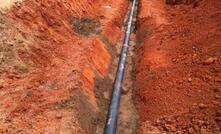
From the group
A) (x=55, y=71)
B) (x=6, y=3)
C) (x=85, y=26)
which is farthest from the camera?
(x=85, y=26)

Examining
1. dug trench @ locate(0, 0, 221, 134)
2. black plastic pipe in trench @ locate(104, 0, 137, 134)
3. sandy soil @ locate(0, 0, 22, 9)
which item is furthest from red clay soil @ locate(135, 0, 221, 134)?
sandy soil @ locate(0, 0, 22, 9)

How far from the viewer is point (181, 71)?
29.4 feet

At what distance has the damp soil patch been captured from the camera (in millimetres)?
11905

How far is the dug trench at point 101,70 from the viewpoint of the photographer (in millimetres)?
7363

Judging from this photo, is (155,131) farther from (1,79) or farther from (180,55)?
(1,79)

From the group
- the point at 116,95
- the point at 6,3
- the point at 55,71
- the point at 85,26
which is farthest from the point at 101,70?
the point at 6,3

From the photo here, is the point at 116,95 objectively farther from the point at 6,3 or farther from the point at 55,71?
the point at 6,3

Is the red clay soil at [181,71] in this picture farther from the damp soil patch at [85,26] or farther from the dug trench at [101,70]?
the damp soil patch at [85,26]

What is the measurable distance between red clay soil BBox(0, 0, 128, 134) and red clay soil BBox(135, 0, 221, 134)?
47.6 inches

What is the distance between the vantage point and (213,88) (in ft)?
25.0

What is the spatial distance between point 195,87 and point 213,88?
51 cm

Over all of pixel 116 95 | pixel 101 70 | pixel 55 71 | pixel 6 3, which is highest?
pixel 6 3

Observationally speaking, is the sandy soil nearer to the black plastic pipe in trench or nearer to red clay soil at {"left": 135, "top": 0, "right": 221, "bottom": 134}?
the black plastic pipe in trench

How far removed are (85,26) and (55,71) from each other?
3.65 meters
